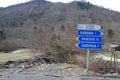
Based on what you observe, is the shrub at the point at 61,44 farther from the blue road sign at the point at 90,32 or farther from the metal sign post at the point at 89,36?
the blue road sign at the point at 90,32

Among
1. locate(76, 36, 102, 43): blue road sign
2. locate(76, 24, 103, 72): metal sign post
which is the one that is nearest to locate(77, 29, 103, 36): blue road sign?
locate(76, 24, 103, 72): metal sign post

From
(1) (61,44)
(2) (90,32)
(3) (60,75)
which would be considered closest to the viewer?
(3) (60,75)

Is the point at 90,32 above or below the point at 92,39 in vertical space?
above

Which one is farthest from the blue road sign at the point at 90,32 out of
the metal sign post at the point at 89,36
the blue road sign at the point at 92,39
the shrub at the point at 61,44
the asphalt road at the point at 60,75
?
the shrub at the point at 61,44

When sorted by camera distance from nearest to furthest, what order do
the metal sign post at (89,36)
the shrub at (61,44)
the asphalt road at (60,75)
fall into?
1. the asphalt road at (60,75)
2. the metal sign post at (89,36)
3. the shrub at (61,44)

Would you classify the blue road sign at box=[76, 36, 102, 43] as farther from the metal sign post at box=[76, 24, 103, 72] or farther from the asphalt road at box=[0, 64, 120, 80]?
the asphalt road at box=[0, 64, 120, 80]

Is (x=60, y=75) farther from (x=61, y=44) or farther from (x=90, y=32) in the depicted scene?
(x=61, y=44)

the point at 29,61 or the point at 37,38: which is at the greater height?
the point at 37,38

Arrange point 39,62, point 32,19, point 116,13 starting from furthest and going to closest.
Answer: point 116,13, point 32,19, point 39,62

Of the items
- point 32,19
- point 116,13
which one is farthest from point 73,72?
point 116,13

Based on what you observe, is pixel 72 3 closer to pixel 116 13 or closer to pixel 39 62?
pixel 116 13

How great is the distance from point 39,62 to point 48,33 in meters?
1.93

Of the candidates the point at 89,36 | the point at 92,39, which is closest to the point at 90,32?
the point at 89,36

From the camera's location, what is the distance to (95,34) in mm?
16484
